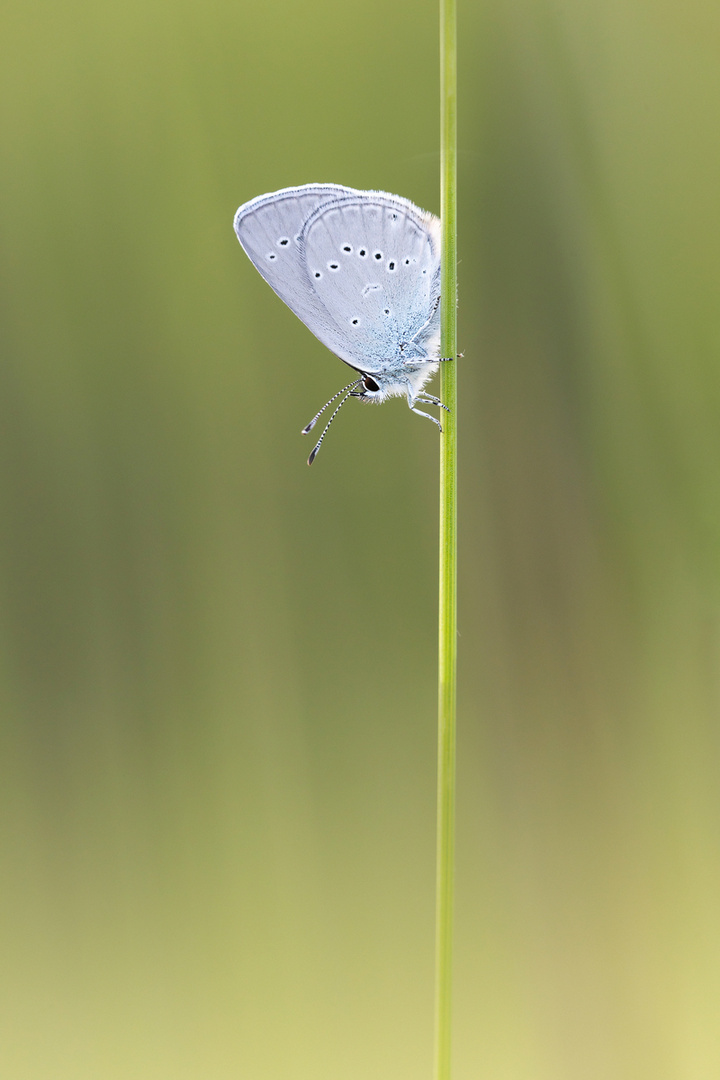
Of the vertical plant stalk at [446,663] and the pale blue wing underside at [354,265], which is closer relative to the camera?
the vertical plant stalk at [446,663]

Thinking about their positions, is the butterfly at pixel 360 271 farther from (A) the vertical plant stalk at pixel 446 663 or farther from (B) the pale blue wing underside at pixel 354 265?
(A) the vertical plant stalk at pixel 446 663

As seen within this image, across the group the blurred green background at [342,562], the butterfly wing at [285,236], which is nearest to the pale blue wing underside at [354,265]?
the butterfly wing at [285,236]

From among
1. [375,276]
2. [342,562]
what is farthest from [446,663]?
[342,562]

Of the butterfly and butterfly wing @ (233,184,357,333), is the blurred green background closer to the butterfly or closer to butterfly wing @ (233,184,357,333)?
the butterfly

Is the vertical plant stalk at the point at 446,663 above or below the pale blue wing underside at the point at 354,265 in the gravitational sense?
below

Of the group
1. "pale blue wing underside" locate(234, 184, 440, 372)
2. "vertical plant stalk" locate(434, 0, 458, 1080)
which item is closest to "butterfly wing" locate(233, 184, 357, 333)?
"pale blue wing underside" locate(234, 184, 440, 372)

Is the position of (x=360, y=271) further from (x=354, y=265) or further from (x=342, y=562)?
(x=342, y=562)
